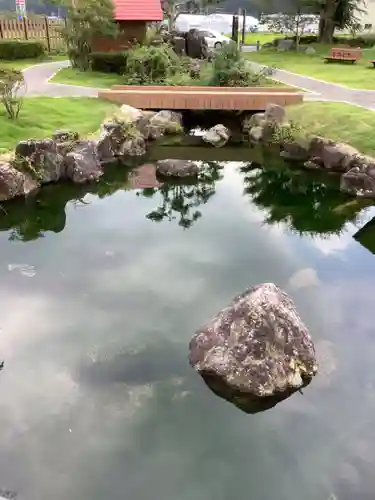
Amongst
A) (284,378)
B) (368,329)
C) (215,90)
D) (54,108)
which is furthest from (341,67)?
(284,378)

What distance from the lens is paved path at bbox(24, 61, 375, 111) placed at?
16078 mm

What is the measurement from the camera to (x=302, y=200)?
11.5 meters

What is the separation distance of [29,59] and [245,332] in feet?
75.8

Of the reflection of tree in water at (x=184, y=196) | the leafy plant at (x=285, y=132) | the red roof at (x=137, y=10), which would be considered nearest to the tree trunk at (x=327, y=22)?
the red roof at (x=137, y=10)

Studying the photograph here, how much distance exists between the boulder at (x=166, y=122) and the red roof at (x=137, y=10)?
703 centimetres

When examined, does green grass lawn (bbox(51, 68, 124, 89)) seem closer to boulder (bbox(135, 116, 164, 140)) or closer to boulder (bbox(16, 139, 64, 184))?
boulder (bbox(135, 116, 164, 140))

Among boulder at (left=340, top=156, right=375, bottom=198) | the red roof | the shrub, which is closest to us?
boulder at (left=340, top=156, right=375, bottom=198)

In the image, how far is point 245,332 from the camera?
18.6 feet

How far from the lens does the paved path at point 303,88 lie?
52.7 ft

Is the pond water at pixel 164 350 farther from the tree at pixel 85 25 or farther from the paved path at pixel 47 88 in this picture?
the tree at pixel 85 25

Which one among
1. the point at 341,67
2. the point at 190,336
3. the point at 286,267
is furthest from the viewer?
the point at 341,67

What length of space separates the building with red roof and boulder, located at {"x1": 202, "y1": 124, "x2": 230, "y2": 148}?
320 inches

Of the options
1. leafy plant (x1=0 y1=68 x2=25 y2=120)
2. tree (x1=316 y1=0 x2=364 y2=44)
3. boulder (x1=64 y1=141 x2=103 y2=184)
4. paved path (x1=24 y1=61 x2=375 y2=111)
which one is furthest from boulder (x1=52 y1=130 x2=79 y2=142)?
tree (x1=316 y1=0 x2=364 y2=44)

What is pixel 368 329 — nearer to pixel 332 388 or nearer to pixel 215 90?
pixel 332 388
